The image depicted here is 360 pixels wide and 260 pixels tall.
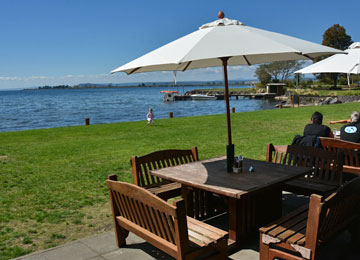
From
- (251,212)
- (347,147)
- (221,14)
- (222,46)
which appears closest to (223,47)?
(222,46)

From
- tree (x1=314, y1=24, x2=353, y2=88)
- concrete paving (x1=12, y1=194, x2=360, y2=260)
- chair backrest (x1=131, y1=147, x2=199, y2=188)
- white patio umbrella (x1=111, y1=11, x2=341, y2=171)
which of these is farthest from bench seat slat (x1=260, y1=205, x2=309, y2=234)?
tree (x1=314, y1=24, x2=353, y2=88)

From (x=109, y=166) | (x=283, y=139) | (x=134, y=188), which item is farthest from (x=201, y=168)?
(x=283, y=139)

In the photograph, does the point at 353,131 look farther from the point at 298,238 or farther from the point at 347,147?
the point at 298,238

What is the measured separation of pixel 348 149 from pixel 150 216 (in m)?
4.17

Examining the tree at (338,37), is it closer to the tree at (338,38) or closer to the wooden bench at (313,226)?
the tree at (338,38)

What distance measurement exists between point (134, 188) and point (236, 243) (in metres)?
1.56

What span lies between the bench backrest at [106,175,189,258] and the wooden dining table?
682 millimetres

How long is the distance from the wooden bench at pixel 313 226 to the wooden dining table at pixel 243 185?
1.55 feet

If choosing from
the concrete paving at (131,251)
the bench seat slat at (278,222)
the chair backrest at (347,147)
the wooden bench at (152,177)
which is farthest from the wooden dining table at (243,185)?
the chair backrest at (347,147)

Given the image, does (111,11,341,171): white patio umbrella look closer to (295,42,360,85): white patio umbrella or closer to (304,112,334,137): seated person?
(304,112,334,137): seated person

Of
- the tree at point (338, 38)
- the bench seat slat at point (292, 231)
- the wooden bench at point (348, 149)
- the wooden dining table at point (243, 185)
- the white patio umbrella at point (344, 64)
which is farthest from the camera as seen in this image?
the tree at point (338, 38)

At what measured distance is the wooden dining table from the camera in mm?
3887

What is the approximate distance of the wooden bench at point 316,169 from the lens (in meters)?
4.93

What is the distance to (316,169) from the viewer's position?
17.4ft
